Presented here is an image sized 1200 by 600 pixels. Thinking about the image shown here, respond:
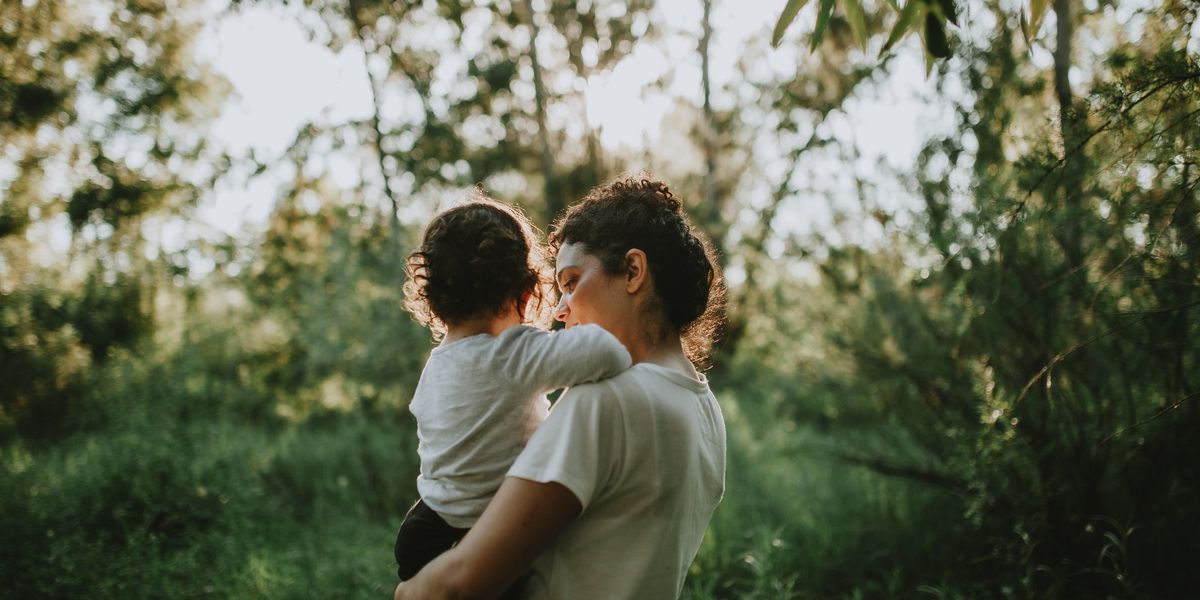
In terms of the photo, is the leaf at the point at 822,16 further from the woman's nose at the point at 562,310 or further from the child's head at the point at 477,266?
the child's head at the point at 477,266

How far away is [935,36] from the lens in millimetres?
1029

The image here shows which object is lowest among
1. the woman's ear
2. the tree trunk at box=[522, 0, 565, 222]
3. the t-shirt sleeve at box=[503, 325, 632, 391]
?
the t-shirt sleeve at box=[503, 325, 632, 391]

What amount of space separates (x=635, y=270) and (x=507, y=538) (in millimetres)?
686

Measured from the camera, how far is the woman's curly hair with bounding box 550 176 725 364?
1647mm

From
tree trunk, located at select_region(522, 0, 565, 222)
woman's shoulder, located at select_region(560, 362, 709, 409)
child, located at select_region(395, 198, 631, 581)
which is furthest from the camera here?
tree trunk, located at select_region(522, 0, 565, 222)

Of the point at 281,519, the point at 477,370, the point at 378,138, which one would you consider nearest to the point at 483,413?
the point at 477,370

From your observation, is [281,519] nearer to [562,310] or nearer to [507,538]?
[562,310]

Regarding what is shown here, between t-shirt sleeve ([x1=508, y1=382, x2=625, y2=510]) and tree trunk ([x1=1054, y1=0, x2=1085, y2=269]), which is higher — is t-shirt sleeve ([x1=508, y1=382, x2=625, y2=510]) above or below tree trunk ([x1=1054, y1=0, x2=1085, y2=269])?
below

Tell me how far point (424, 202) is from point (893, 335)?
18.0 ft

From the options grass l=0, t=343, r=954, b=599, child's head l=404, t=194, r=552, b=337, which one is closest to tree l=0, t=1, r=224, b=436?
grass l=0, t=343, r=954, b=599

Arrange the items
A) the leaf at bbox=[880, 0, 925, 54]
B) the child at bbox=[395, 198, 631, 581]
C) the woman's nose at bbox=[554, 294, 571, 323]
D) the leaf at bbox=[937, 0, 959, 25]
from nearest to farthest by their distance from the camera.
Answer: the leaf at bbox=[937, 0, 959, 25]
the leaf at bbox=[880, 0, 925, 54]
the child at bbox=[395, 198, 631, 581]
the woman's nose at bbox=[554, 294, 571, 323]

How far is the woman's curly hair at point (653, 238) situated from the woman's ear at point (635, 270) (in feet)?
0.05

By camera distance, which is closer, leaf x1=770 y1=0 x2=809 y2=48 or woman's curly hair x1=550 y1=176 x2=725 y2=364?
leaf x1=770 y1=0 x2=809 y2=48

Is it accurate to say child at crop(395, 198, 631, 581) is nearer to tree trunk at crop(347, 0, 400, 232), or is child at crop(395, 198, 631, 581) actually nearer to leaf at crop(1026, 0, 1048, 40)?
leaf at crop(1026, 0, 1048, 40)
